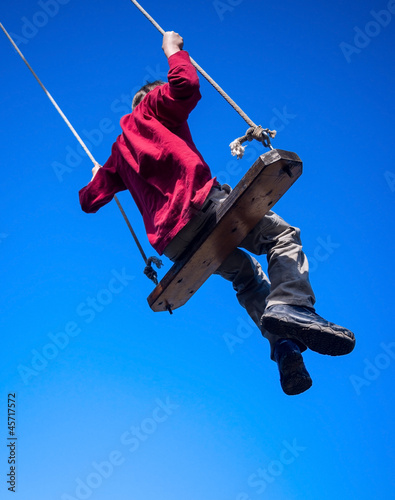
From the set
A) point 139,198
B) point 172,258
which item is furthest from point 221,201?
point 139,198

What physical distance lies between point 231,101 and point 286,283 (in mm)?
1035

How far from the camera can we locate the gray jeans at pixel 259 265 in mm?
3139

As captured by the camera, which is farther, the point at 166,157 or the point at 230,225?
the point at 166,157

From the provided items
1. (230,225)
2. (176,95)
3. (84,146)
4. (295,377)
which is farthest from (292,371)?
(84,146)

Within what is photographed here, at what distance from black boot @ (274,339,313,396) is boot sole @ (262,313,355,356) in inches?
8.6

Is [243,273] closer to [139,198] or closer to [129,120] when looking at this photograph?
[139,198]

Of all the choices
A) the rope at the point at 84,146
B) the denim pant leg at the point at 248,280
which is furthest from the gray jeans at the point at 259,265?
the rope at the point at 84,146

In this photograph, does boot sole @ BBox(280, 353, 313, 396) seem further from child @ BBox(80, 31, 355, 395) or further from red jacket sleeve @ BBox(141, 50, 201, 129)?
red jacket sleeve @ BBox(141, 50, 201, 129)

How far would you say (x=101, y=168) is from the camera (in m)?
4.05

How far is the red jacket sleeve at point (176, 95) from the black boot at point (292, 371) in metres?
1.48

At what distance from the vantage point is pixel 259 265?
3.78m

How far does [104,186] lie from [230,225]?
4.10ft

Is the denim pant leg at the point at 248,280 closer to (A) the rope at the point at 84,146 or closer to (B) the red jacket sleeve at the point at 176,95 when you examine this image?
(A) the rope at the point at 84,146

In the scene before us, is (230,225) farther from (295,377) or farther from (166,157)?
(295,377)
